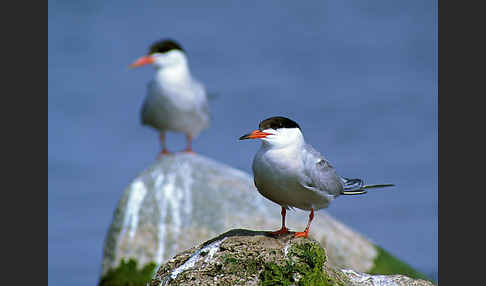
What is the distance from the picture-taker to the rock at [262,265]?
549cm

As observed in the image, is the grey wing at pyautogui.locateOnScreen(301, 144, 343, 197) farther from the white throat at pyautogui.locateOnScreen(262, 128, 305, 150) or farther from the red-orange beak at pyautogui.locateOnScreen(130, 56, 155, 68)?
the red-orange beak at pyautogui.locateOnScreen(130, 56, 155, 68)

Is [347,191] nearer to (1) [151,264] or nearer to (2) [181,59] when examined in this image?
(1) [151,264]

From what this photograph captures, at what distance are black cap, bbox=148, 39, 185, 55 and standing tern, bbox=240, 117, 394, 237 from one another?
7.77m

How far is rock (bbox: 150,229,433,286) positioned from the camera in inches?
216

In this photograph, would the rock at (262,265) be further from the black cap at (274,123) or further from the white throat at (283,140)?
the black cap at (274,123)

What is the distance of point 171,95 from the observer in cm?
1286

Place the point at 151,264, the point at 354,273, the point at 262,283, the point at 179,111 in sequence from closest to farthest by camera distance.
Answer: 1. the point at 262,283
2. the point at 354,273
3. the point at 151,264
4. the point at 179,111

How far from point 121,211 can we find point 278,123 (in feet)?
22.1

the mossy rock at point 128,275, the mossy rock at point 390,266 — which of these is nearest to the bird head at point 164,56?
the mossy rock at point 128,275

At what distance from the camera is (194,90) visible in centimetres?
1320

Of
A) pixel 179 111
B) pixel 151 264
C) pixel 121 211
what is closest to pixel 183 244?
pixel 151 264

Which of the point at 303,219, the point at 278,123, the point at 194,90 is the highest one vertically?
the point at 194,90

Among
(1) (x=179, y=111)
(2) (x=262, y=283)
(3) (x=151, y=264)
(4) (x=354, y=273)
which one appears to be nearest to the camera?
(2) (x=262, y=283)

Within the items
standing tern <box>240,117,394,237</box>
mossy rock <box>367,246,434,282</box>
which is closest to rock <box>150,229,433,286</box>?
standing tern <box>240,117,394,237</box>
